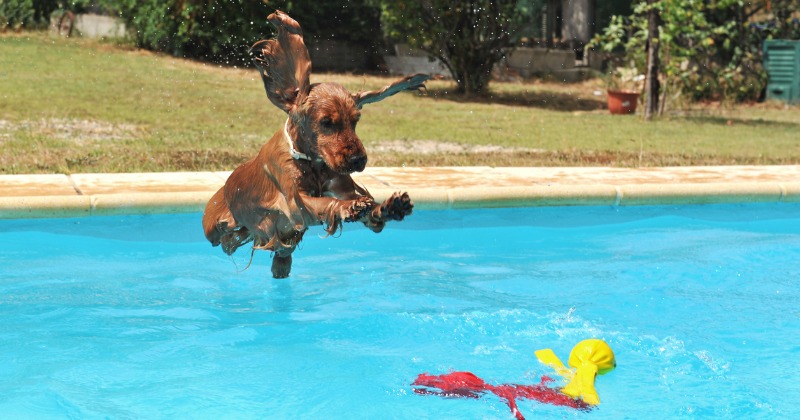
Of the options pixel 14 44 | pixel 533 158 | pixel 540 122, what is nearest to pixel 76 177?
pixel 533 158

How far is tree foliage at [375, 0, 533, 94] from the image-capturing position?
16609mm

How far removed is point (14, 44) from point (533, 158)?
1095 cm

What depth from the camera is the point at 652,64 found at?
14680 millimetres

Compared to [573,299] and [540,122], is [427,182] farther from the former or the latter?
[540,122]

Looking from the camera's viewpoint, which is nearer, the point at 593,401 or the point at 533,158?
the point at 593,401

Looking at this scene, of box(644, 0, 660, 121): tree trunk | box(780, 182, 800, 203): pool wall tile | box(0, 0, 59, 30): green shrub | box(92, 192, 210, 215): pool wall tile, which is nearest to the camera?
box(92, 192, 210, 215): pool wall tile

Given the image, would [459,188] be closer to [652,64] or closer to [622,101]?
[652,64]

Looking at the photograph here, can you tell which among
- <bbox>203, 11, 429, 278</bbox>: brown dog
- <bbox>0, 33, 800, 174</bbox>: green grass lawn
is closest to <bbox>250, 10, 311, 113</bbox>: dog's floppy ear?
<bbox>203, 11, 429, 278</bbox>: brown dog

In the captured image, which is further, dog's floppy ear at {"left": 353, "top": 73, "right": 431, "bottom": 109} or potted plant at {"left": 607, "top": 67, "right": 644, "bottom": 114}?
potted plant at {"left": 607, "top": 67, "right": 644, "bottom": 114}

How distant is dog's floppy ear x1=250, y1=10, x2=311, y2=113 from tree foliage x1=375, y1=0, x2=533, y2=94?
1239 cm

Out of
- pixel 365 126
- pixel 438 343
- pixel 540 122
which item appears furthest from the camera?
pixel 540 122

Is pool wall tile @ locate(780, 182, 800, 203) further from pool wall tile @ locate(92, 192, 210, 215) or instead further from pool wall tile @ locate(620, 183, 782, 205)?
pool wall tile @ locate(92, 192, 210, 215)

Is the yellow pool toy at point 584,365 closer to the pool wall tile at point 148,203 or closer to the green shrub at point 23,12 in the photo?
the pool wall tile at point 148,203

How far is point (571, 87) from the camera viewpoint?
1919 cm
